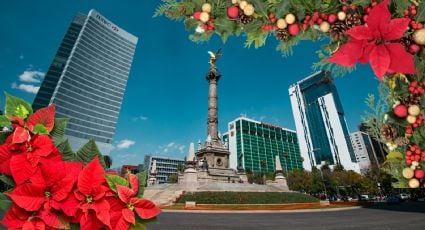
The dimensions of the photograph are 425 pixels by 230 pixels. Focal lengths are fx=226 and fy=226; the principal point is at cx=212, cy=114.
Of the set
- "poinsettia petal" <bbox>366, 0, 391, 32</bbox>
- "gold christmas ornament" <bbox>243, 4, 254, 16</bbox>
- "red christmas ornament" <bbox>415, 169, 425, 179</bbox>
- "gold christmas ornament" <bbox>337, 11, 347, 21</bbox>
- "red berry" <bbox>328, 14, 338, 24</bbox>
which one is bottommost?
"red christmas ornament" <bbox>415, 169, 425, 179</bbox>

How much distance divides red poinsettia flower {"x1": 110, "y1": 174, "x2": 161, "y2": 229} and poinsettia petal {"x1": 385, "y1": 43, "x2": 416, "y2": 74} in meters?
1.17

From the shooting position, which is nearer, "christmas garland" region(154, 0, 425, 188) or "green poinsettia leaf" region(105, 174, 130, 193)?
"christmas garland" region(154, 0, 425, 188)

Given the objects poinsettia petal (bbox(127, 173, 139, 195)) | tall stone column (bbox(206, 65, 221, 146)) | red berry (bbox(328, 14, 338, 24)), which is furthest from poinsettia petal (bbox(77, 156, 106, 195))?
tall stone column (bbox(206, 65, 221, 146))

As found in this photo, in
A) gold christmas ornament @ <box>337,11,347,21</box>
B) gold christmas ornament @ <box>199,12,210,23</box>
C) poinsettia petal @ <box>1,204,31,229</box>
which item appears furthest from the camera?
gold christmas ornament @ <box>199,12,210,23</box>

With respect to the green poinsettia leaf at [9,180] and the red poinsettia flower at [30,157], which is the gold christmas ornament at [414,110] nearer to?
the red poinsettia flower at [30,157]

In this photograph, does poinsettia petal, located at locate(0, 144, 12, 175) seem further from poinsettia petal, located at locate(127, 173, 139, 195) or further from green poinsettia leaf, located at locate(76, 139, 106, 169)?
poinsettia petal, located at locate(127, 173, 139, 195)

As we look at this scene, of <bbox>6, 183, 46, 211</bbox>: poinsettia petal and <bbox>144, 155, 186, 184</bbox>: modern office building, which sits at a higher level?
<bbox>144, 155, 186, 184</bbox>: modern office building

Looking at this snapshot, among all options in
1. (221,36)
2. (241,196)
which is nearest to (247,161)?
(241,196)

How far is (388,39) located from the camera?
2.80 ft

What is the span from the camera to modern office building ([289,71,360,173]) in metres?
130

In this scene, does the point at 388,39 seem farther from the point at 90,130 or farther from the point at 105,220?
the point at 90,130

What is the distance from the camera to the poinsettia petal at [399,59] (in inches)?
32.6

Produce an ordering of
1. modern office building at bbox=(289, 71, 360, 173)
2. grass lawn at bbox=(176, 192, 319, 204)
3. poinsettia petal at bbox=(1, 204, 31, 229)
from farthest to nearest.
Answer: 1. modern office building at bbox=(289, 71, 360, 173)
2. grass lawn at bbox=(176, 192, 319, 204)
3. poinsettia petal at bbox=(1, 204, 31, 229)

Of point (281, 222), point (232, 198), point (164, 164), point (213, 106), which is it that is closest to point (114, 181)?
point (281, 222)
